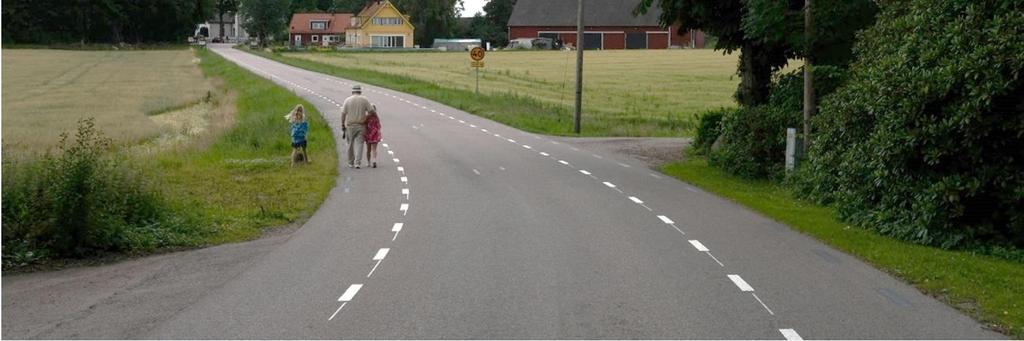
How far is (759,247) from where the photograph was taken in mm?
13406

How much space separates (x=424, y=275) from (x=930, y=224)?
686 cm

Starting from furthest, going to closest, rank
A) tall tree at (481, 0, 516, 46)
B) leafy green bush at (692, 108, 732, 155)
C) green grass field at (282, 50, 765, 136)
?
1. tall tree at (481, 0, 516, 46)
2. green grass field at (282, 50, 765, 136)
3. leafy green bush at (692, 108, 732, 155)

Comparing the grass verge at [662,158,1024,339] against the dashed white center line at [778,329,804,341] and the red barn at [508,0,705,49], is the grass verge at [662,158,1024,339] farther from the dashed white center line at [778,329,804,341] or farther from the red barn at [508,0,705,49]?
the red barn at [508,0,705,49]

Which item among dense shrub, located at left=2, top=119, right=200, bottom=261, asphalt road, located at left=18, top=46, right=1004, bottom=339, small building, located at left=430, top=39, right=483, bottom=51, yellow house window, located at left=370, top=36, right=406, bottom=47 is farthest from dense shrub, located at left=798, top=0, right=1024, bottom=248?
yellow house window, located at left=370, top=36, right=406, bottom=47

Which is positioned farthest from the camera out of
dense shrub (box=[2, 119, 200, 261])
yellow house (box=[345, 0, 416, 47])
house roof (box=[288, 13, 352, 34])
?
house roof (box=[288, 13, 352, 34])

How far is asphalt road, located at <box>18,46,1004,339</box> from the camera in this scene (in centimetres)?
892

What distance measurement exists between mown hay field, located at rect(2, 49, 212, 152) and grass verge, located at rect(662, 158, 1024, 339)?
1065cm

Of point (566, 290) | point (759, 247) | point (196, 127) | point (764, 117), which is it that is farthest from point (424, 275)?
point (196, 127)

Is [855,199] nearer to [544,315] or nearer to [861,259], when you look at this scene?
[861,259]

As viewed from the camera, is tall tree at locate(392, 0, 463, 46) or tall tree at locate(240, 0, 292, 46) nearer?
tall tree at locate(392, 0, 463, 46)

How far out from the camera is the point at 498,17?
517 feet

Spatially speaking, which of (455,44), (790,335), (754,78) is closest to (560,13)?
(455,44)

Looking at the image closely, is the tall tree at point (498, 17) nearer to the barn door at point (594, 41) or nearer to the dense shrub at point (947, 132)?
the barn door at point (594, 41)

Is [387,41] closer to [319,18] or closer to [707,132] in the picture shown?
[319,18]
